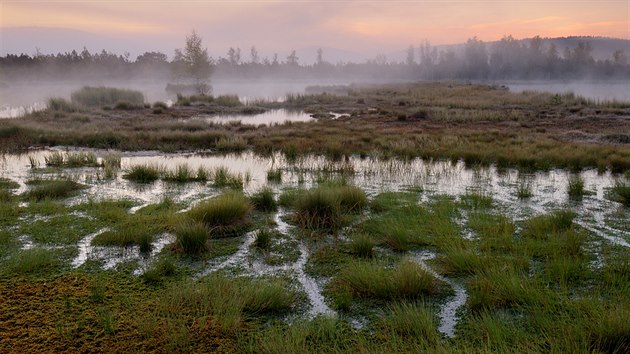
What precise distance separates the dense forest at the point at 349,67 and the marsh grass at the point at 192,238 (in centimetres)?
8302

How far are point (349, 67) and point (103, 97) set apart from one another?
146898 mm

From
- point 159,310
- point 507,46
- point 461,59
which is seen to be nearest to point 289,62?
point 461,59

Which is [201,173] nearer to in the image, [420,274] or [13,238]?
[13,238]

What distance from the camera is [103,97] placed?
38.7 meters

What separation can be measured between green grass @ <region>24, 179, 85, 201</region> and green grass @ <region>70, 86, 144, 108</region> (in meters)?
26.2

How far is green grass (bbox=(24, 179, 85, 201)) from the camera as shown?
33.9 feet

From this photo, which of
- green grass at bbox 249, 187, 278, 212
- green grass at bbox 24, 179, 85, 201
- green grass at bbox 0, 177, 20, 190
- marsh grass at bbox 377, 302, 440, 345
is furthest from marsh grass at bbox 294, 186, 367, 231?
green grass at bbox 0, 177, 20, 190

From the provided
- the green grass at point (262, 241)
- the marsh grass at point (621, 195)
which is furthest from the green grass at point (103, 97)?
the marsh grass at point (621, 195)

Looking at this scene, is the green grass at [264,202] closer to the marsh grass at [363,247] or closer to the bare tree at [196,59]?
the marsh grass at [363,247]

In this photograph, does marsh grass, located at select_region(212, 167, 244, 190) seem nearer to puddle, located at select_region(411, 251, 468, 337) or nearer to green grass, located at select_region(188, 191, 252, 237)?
green grass, located at select_region(188, 191, 252, 237)

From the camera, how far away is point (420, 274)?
5.80 metres

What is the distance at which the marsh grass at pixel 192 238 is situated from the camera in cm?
712

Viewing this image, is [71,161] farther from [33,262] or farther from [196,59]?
[196,59]

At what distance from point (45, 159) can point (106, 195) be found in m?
5.95
